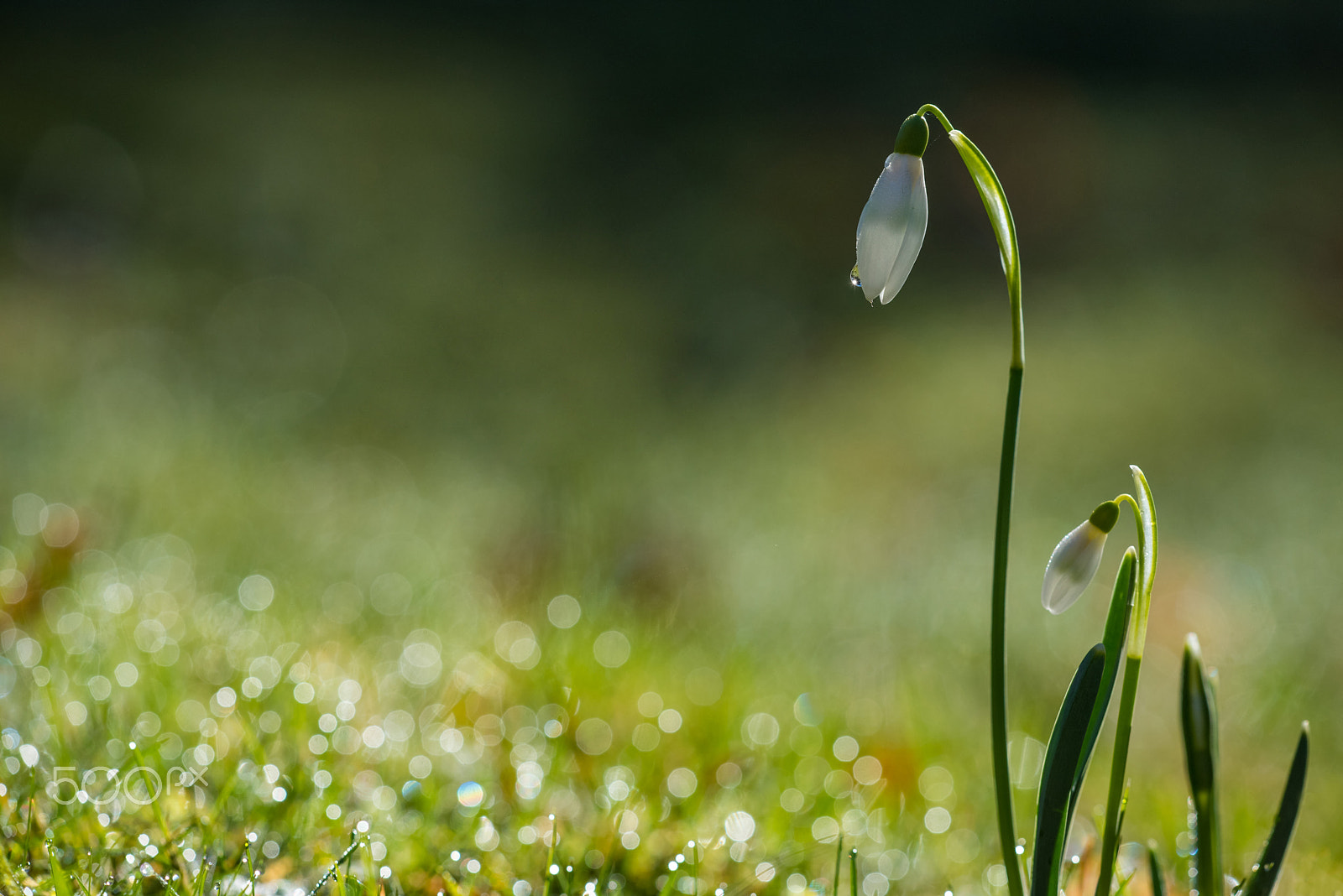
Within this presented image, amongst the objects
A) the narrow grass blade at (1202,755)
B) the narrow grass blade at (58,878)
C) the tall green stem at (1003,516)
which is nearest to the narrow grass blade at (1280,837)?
the narrow grass blade at (1202,755)

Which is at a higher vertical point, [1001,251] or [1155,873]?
[1001,251]

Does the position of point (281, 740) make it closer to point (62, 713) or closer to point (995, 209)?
point (62, 713)

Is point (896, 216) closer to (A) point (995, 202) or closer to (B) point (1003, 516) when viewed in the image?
(A) point (995, 202)

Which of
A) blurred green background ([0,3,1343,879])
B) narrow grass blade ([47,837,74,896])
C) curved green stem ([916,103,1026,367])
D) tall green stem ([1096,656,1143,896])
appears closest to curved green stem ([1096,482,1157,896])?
tall green stem ([1096,656,1143,896])

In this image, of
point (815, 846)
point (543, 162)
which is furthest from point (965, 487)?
point (543, 162)

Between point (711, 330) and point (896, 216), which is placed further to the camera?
point (711, 330)

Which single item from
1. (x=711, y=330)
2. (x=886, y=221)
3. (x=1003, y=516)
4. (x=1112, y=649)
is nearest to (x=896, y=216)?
(x=886, y=221)

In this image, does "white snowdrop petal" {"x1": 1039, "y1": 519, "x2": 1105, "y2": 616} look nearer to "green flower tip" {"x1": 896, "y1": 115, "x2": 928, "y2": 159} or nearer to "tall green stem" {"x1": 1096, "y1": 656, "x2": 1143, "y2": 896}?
"tall green stem" {"x1": 1096, "y1": 656, "x2": 1143, "y2": 896}
